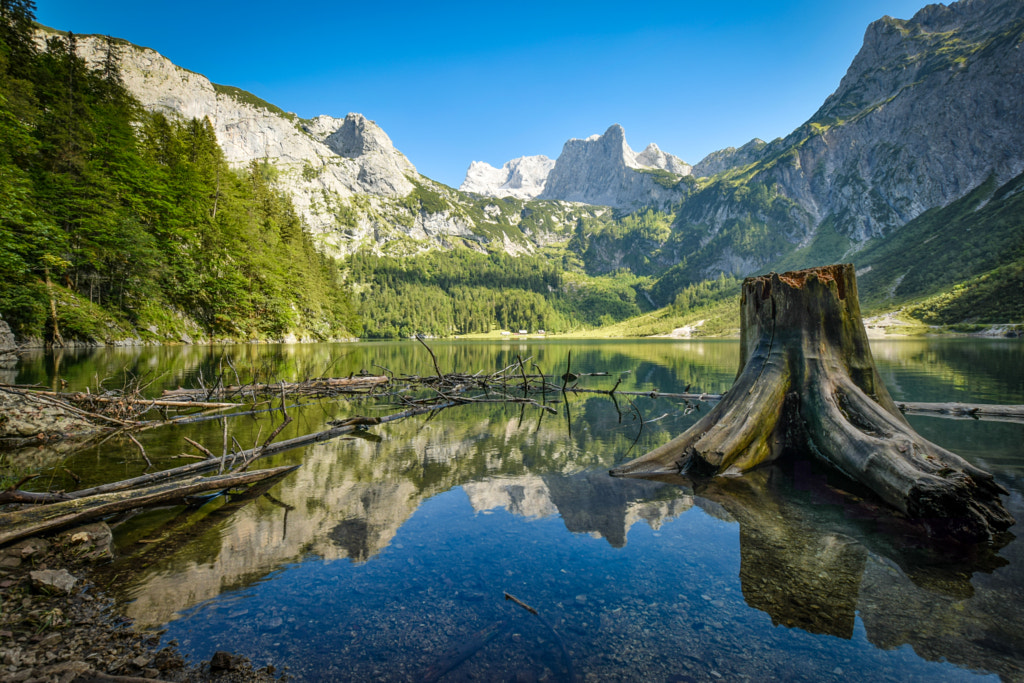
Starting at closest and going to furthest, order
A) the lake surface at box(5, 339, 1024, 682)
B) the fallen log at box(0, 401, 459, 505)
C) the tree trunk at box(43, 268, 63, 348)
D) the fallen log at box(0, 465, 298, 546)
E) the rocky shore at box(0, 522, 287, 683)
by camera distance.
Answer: the rocky shore at box(0, 522, 287, 683) < the lake surface at box(5, 339, 1024, 682) < the fallen log at box(0, 465, 298, 546) < the fallen log at box(0, 401, 459, 505) < the tree trunk at box(43, 268, 63, 348)

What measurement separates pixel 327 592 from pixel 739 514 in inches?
198

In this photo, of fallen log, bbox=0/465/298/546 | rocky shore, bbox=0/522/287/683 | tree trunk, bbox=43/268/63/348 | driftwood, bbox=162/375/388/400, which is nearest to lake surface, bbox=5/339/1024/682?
rocky shore, bbox=0/522/287/683

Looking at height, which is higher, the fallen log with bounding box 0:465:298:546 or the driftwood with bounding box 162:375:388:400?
the fallen log with bounding box 0:465:298:546

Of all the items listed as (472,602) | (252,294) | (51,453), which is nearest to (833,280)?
(472,602)

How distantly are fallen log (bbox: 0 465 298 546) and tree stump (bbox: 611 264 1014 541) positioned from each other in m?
6.25

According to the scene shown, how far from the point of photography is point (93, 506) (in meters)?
4.42

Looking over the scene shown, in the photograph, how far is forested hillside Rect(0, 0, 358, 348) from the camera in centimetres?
2658

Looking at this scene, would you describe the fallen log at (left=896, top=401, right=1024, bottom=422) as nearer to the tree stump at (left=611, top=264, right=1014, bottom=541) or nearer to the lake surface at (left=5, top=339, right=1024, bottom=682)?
the lake surface at (left=5, top=339, right=1024, bottom=682)

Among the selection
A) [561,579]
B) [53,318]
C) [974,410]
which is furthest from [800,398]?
[53,318]

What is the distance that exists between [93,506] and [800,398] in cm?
1026

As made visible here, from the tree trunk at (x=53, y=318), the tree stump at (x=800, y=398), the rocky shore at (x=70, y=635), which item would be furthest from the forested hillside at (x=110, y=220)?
the tree stump at (x=800, y=398)

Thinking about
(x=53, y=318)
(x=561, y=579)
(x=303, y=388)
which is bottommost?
(x=561, y=579)

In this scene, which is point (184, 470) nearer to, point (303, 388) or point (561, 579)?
point (561, 579)

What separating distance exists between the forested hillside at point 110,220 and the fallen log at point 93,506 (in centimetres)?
3036
